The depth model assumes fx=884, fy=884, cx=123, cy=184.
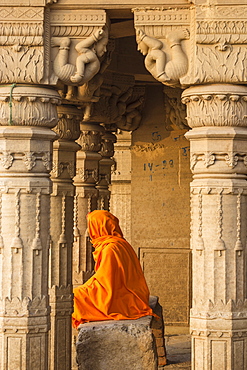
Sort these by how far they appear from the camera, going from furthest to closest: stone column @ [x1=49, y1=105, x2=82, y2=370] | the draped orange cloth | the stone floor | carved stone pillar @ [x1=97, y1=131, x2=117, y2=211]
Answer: carved stone pillar @ [x1=97, y1=131, x2=117, y2=211] → the stone floor → stone column @ [x1=49, y1=105, x2=82, y2=370] → the draped orange cloth

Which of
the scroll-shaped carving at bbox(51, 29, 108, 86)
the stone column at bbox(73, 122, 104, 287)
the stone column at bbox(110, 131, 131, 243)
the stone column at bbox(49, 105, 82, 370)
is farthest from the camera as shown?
the stone column at bbox(110, 131, 131, 243)

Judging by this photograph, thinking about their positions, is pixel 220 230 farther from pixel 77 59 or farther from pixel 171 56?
pixel 77 59

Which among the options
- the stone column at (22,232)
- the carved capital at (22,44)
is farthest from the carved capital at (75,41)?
the stone column at (22,232)

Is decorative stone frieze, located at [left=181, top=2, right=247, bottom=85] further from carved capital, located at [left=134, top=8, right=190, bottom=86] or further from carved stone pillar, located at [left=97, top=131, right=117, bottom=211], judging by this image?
carved stone pillar, located at [left=97, top=131, right=117, bottom=211]

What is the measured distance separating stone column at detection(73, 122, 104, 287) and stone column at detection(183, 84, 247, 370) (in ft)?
13.9

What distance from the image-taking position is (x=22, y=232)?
23.2 feet

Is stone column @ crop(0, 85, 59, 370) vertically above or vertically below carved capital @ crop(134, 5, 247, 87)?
below

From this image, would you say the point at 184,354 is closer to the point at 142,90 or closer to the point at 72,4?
the point at 142,90

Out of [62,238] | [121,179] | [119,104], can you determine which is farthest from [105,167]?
[62,238]

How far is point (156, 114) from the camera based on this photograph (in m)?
12.4

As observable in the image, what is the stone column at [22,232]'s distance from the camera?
701cm

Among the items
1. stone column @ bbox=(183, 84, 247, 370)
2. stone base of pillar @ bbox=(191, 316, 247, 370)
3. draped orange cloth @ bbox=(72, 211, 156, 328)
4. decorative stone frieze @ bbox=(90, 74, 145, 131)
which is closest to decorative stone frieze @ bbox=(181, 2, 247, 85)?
stone column @ bbox=(183, 84, 247, 370)

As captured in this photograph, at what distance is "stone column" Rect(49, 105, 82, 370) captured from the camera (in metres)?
8.95

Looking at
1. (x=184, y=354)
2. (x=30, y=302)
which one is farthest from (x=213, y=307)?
(x=184, y=354)
